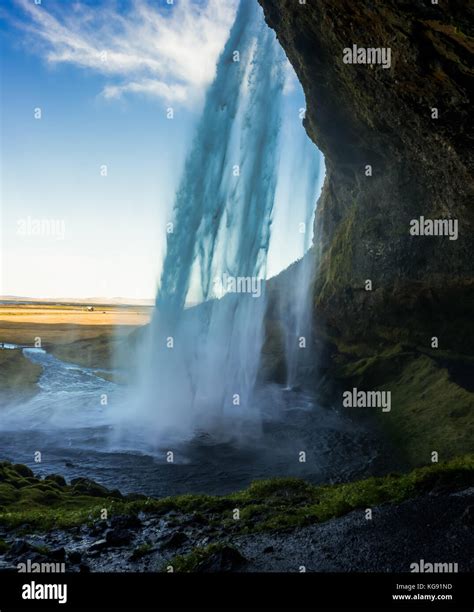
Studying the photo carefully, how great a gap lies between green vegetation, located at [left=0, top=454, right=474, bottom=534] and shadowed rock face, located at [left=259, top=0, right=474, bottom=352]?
12868 mm

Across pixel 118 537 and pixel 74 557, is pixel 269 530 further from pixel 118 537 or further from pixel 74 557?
pixel 74 557

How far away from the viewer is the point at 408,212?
94.2 ft

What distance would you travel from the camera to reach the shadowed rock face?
50.6 feet

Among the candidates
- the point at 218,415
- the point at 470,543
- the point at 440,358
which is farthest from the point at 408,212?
the point at 470,543

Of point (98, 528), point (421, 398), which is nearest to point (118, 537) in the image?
point (98, 528)

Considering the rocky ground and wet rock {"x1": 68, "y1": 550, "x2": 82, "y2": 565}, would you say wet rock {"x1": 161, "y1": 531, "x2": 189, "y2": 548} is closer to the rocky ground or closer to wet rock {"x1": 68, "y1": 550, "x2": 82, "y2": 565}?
the rocky ground

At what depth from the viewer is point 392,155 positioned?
26906 millimetres

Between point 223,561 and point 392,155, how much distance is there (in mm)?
24115

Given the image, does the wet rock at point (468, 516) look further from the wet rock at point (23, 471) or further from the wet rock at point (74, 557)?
the wet rock at point (23, 471)

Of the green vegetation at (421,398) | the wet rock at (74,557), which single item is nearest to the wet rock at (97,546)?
the wet rock at (74,557)

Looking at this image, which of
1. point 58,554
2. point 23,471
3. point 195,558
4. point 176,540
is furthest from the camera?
point 23,471

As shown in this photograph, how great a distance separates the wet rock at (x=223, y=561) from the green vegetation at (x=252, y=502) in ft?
7.15

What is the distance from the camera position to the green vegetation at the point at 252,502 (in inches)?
515

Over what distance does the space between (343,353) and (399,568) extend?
100.0ft
